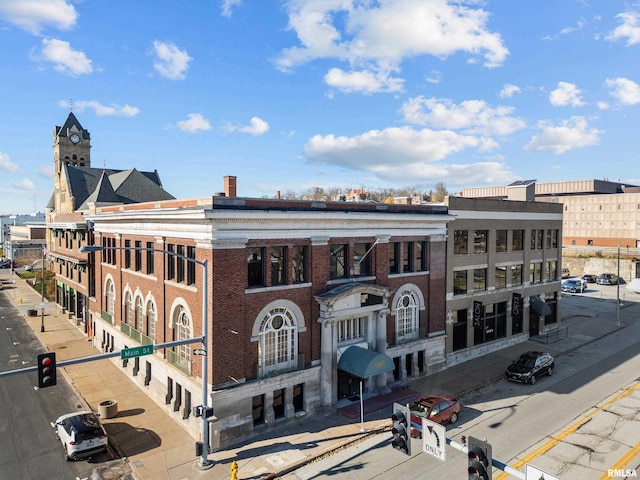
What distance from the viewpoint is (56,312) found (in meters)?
51.7

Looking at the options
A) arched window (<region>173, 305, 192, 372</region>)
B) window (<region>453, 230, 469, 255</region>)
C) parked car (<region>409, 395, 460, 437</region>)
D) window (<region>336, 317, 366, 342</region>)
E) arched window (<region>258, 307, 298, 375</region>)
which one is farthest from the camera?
window (<region>453, 230, 469, 255</region>)

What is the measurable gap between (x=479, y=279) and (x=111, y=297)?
28231 millimetres

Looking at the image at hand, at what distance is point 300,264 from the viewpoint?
24672 mm

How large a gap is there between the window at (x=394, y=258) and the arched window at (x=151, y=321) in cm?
1508

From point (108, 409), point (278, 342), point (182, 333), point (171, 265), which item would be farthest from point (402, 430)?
point (108, 409)

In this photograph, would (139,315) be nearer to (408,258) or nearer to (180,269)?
(180,269)

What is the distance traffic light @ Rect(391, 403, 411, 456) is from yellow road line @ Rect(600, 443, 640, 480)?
37.4 ft

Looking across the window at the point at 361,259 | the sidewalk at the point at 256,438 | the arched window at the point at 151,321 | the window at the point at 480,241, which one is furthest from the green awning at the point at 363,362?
the window at the point at 480,241

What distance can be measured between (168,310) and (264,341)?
659cm

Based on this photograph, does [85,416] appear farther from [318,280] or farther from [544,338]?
[544,338]

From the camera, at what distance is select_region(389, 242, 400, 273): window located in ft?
95.1

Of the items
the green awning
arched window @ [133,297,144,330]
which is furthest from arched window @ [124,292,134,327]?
the green awning

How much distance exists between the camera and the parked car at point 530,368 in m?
28.3

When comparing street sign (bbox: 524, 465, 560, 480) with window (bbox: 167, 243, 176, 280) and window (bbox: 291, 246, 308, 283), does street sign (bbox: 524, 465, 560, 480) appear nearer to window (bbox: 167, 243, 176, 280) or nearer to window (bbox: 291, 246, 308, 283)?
window (bbox: 291, 246, 308, 283)
